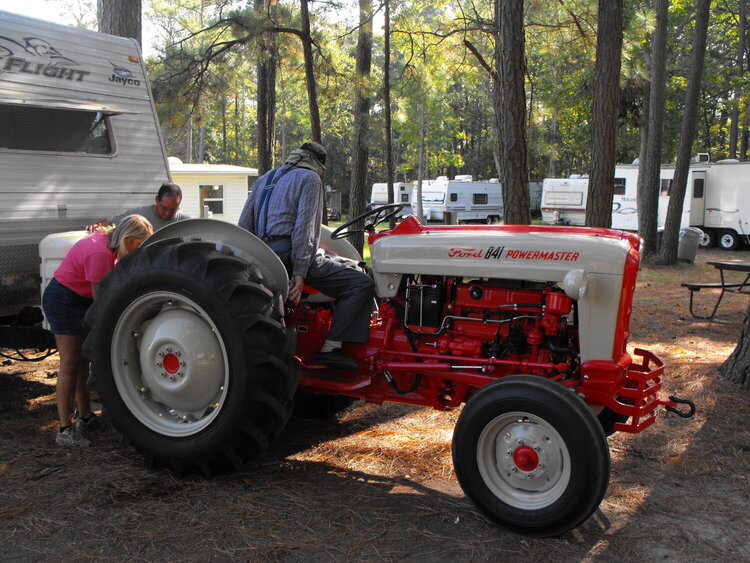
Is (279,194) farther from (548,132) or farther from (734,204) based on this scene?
(548,132)

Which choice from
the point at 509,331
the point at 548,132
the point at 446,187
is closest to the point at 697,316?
the point at 509,331

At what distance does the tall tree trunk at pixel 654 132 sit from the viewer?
571 inches

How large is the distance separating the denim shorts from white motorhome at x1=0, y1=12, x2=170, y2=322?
0.92 metres

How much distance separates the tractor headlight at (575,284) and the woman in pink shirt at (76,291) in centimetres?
263

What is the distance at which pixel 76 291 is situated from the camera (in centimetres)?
435

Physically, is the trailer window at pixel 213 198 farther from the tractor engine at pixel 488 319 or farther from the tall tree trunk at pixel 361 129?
the tractor engine at pixel 488 319

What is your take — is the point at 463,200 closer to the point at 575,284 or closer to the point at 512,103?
the point at 512,103

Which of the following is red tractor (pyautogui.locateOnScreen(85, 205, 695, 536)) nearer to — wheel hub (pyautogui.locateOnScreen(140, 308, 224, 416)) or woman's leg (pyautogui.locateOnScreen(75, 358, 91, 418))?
wheel hub (pyautogui.locateOnScreen(140, 308, 224, 416))

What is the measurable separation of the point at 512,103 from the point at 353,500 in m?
Result: 4.59

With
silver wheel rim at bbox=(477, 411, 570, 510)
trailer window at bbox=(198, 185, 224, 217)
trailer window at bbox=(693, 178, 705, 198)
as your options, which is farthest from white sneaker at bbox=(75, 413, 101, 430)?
trailer window at bbox=(693, 178, 705, 198)

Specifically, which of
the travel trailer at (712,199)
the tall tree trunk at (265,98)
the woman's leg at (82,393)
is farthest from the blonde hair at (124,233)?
the travel trailer at (712,199)

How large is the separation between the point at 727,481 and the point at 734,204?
63.8ft

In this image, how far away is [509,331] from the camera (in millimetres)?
3715

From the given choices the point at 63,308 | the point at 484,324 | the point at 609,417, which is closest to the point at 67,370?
the point at 63,308
